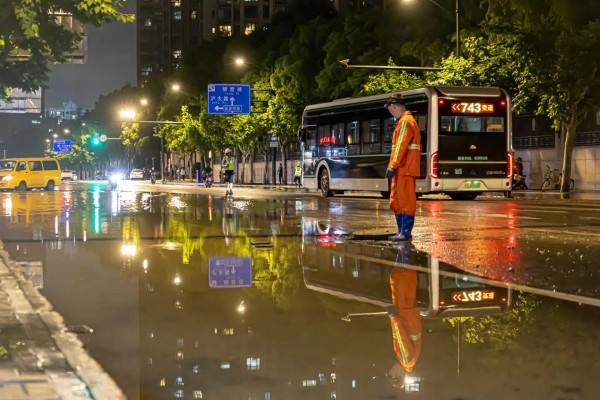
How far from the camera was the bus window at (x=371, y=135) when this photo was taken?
3128cm

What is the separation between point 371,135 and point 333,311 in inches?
983

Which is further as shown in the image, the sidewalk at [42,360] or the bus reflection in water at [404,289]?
the bus reflection in water at [404,289]

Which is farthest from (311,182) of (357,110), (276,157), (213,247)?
(276,157)

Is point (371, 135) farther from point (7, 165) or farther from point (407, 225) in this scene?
point (7, 165)

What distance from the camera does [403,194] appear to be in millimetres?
12203

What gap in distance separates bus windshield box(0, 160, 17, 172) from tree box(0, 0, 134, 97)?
1943 cm

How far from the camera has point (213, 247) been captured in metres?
12.6

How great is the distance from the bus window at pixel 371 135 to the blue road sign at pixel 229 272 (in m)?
20.7

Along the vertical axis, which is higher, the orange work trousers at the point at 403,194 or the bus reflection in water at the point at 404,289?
the orange work trousers at the point at 403,194

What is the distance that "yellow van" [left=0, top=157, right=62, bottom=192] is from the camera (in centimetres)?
5234

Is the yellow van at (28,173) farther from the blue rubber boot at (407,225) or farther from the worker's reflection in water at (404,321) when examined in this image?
the worker's reflection in water at (404,321)

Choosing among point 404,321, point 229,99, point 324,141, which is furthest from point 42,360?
point 229,99

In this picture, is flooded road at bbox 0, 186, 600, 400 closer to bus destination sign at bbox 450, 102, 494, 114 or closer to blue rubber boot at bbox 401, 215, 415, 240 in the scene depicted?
blue rubber boot at bbox 401, 215, 415, 240

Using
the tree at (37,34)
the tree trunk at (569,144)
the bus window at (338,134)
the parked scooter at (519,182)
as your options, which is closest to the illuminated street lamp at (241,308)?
the tree at (37,34)
